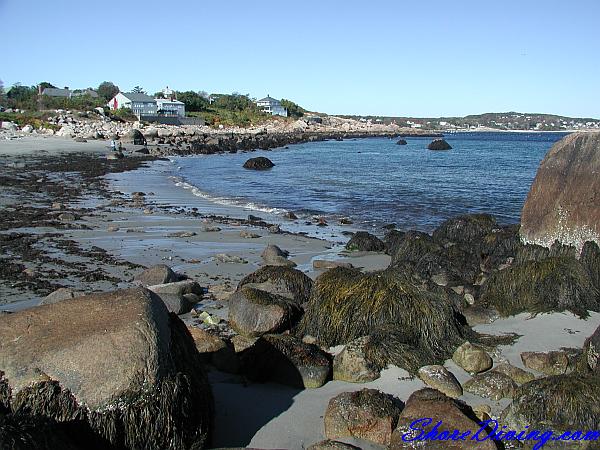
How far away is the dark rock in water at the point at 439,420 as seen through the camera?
14.6 feet

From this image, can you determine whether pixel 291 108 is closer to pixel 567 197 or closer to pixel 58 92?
pixel 58 92

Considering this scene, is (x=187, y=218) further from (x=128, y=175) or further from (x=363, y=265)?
(x=128, y=175)

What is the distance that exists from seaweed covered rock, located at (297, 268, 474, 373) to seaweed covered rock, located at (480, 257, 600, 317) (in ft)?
3.93

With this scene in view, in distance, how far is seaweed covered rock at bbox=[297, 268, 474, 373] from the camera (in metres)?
6.63

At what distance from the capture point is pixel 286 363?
6.05 m

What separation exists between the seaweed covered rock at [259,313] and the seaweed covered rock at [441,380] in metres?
2.04

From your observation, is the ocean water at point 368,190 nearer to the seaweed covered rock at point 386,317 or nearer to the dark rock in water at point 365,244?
the dark rock in water at point 365,244

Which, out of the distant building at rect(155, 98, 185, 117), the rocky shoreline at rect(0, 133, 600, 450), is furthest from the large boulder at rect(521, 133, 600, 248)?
the distant building at rect(155, 98, 185, 117)

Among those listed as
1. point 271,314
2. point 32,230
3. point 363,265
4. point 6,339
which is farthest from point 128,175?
point 6,339

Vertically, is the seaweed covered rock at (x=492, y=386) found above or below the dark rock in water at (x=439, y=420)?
below

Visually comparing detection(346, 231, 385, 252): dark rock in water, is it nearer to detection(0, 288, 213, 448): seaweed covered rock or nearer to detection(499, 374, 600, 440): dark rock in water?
detection(499, 374, 600, 440): dark rock in water

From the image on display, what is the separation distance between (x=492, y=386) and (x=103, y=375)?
370 centimetres

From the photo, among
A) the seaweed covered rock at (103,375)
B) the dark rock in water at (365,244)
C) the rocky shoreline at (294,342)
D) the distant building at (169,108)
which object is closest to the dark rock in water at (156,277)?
the rocky shoreline at (294,342)

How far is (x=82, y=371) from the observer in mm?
4223
